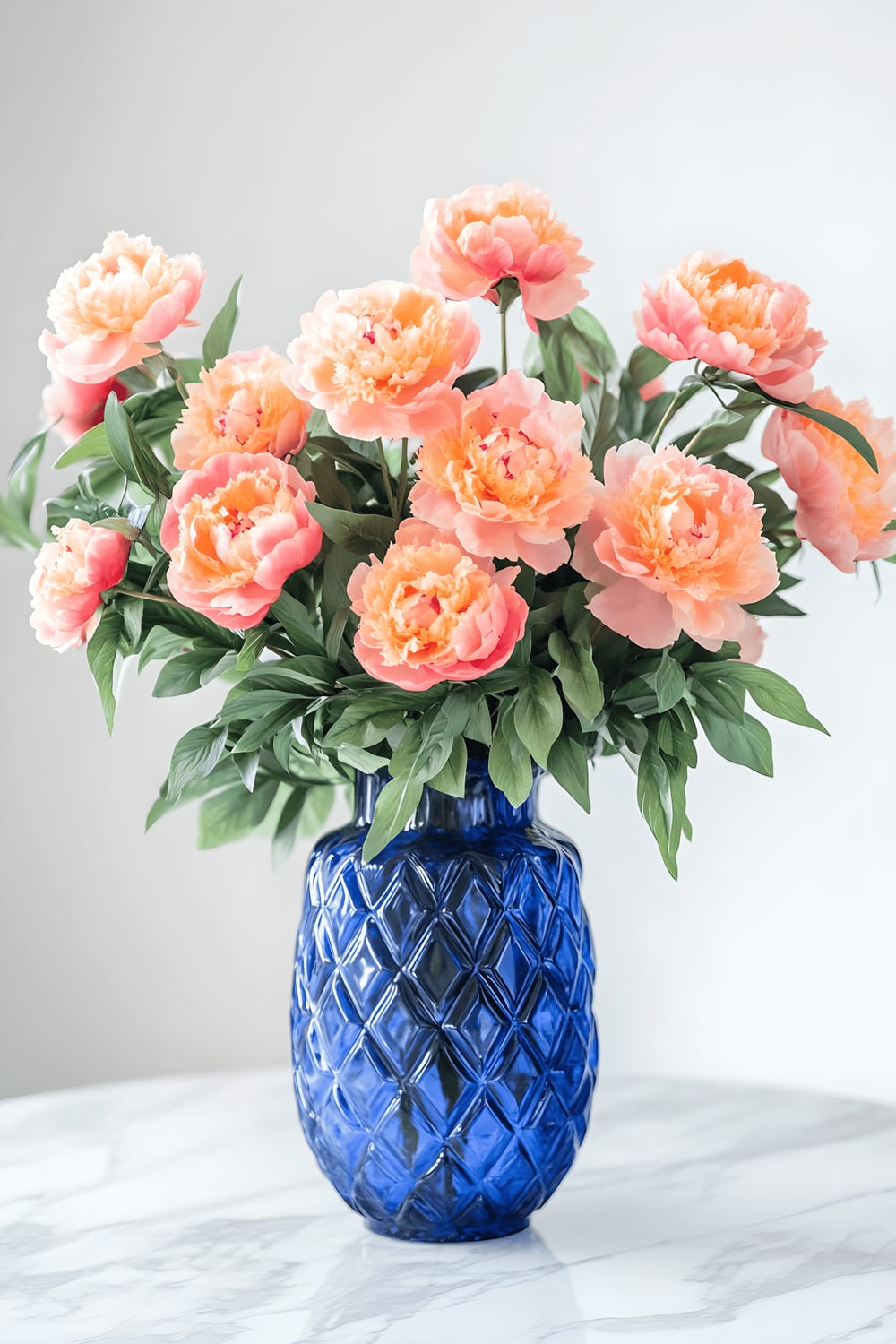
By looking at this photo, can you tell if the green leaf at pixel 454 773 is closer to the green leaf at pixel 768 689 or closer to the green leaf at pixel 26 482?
the green leaf at pixel 768 689

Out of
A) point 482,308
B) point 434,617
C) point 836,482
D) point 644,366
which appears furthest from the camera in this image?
point 482,308

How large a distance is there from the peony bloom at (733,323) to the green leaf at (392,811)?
28cm

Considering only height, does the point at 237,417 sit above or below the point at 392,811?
above

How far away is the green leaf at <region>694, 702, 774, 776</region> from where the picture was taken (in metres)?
0.76

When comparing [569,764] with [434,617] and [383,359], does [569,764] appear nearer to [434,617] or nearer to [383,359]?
[434,617]

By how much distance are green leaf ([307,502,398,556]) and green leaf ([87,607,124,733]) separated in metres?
0.14

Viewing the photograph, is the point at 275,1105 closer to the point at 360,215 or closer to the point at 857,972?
the point at 857,972

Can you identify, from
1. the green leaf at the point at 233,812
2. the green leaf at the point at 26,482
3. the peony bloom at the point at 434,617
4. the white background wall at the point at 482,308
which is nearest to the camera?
the peony bloom at the point at 434,617

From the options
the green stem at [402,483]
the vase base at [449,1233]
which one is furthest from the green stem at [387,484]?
the vase base at [449,1233]

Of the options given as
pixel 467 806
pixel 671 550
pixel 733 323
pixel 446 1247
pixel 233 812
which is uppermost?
pixel 733 323

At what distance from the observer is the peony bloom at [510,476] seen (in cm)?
68

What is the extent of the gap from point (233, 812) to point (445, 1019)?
28cm

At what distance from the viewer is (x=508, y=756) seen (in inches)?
29.3

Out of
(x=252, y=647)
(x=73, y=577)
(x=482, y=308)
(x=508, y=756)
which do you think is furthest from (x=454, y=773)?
(x=482, y=308)
